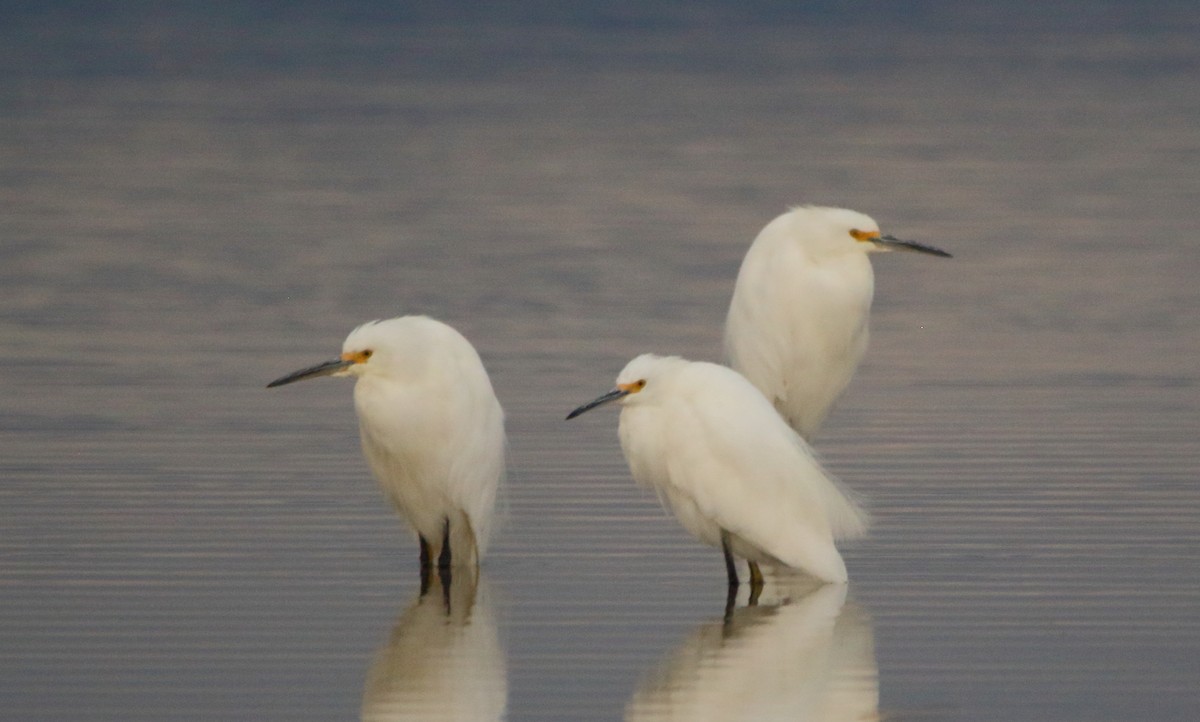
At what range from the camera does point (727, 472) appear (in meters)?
7.32

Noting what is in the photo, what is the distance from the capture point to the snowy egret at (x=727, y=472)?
287 inches

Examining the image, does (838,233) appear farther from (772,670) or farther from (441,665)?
(441,665)

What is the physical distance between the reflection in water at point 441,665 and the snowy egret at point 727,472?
2.02ft

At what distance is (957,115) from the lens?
24.0 m

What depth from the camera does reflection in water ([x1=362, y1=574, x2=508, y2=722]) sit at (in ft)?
19.5

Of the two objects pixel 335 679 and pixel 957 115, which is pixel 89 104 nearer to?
pixel 957 115

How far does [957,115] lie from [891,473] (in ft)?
51.2

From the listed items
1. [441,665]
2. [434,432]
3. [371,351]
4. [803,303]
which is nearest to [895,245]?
[803,303]

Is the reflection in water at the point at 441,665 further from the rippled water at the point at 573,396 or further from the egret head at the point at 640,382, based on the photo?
the egret head at the point at 640,382

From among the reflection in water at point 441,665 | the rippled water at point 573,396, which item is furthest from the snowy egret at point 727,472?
the reflection in water at point 441,665

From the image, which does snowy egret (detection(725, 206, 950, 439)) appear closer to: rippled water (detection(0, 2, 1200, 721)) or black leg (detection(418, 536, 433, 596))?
rippled water (detection(0, 2, 1200, 721))

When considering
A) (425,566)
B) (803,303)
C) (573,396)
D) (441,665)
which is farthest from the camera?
(573,396)

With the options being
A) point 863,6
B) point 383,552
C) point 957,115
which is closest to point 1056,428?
point 383,552

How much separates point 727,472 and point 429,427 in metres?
0.91
